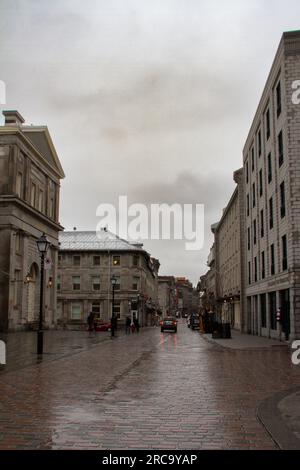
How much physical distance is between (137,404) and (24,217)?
112 ft

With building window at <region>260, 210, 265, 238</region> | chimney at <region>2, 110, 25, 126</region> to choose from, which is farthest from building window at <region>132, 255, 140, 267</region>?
building window at <region>260, 210, 265, 238</region>

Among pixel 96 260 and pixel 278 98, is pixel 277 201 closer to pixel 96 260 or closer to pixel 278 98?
pixel 278 98

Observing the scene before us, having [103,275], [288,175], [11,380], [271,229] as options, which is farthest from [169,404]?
[103,275]

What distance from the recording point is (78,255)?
71812 millimetres

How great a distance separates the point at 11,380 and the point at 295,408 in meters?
6.74

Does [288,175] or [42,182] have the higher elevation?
[42,182]

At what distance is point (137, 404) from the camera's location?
29.7 feet

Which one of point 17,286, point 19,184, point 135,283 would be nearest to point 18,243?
point 17,286

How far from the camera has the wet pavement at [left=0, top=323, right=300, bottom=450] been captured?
6527 mm

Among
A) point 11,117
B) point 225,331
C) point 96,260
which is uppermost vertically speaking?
point 11,117

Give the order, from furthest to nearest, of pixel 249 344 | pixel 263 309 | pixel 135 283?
pixel 135 283 → pixel 263 309 → pixel 249 344

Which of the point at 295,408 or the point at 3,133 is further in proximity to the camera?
the point at 3,133
